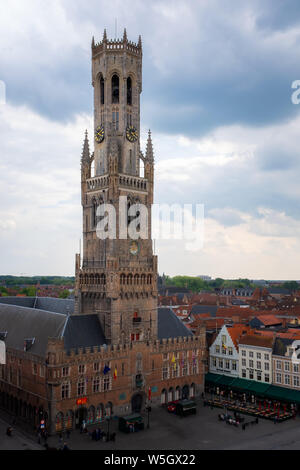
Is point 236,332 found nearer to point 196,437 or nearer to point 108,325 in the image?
point 108,325

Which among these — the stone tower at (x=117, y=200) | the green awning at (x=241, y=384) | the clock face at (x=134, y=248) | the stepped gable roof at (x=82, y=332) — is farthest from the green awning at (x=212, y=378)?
the clock face at (x=134, y=248)

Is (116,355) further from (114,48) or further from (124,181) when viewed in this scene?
(114,48)

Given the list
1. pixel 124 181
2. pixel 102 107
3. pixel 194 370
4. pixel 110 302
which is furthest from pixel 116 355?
pixel 102 107

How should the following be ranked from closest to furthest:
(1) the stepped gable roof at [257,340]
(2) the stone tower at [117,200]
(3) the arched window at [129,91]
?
1. (2) the stone tower at [117,200]
2. (1) the stepped gable roof at [257,340]
3. (3) the arched window at [129,91]

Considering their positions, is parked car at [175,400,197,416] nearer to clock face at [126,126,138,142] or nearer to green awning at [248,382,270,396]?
green awning at [248,382,270,396]

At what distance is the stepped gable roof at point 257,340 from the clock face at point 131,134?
4844cm

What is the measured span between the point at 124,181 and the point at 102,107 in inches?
690

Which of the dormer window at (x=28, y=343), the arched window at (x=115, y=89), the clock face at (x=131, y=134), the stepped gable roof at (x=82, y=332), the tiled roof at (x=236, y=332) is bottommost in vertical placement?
the tiled roof at (x=236, y=332)

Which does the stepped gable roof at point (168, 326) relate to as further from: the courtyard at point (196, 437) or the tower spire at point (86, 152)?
the tower spire at point (86, 152)

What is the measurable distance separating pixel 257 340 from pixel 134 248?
32210mm

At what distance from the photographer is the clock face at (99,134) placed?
94062mm

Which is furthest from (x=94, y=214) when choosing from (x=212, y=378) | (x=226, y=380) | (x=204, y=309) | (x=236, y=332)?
(x=204, y=309)

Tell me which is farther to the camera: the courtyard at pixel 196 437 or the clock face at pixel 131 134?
the clock face at pixel 131 134

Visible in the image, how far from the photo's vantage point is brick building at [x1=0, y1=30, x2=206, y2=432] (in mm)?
73625
